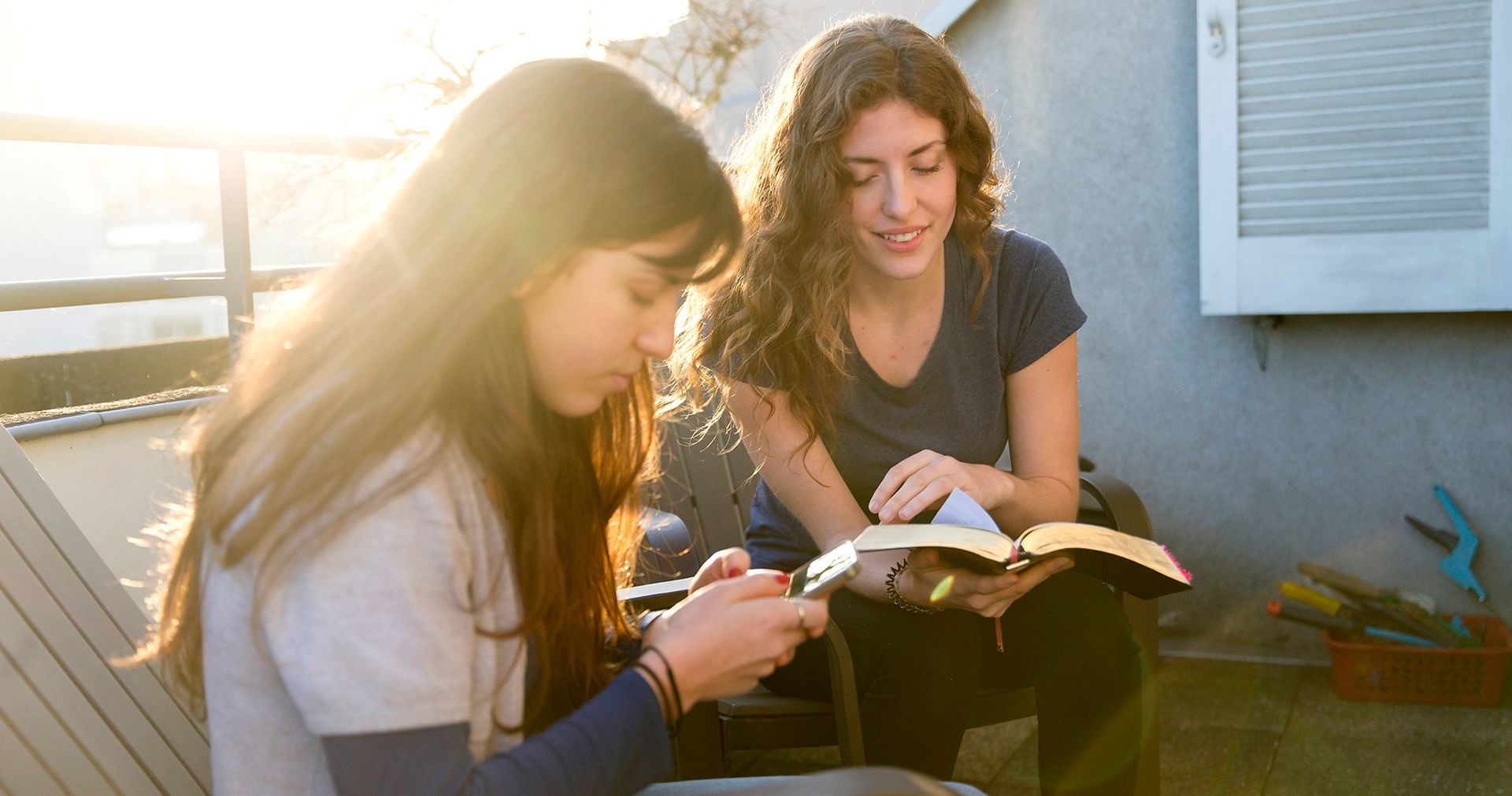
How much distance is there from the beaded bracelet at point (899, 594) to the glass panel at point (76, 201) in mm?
1615

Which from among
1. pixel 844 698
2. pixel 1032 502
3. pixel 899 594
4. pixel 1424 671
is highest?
pixel 1032 502

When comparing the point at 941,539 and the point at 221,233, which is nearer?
the point at 941,539

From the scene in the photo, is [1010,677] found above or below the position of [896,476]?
below

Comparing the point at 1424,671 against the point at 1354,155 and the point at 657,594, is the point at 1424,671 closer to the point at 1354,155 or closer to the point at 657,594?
the point at 1354,155

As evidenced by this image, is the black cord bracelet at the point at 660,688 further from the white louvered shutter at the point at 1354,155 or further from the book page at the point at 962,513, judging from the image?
the white louvered shutter at the point at 1354,155

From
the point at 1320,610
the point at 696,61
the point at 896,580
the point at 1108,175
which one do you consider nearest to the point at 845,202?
the point at 896,580

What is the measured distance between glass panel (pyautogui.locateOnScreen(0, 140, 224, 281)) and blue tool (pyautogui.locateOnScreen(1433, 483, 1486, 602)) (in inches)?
121

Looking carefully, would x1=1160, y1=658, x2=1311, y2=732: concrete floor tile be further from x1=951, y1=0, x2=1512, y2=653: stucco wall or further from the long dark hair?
the long dark hair

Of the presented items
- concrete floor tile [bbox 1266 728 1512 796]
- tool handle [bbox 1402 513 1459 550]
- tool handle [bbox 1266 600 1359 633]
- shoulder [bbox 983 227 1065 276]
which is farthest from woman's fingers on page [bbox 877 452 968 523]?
tool handle [bbox 1402 513 1459 550]

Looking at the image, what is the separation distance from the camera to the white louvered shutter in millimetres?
3061

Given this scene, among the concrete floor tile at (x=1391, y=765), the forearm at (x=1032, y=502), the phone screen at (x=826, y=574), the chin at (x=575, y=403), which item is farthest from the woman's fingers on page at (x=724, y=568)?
the concrete floor tile at (x=1391, y=765)

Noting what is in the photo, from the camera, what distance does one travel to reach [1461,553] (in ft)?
10.8

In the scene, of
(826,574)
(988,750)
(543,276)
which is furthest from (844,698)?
(988,750)

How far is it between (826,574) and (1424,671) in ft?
8.02
